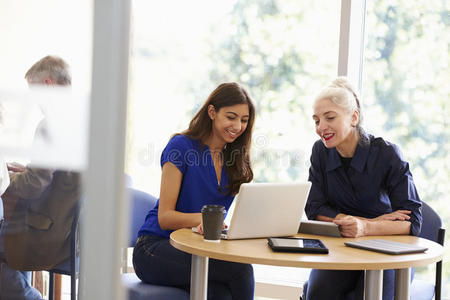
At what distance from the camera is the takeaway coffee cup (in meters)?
1.75

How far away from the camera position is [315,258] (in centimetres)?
159

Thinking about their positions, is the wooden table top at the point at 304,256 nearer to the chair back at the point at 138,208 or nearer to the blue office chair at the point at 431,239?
the blue office chair at the point at 431,239

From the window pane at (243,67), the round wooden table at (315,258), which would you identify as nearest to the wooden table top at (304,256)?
the round wooden table at (315,258)

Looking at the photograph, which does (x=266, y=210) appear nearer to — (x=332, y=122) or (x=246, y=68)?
(x=332, y=122)

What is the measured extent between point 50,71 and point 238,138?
1636 mm

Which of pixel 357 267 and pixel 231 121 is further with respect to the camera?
pixel 231 121

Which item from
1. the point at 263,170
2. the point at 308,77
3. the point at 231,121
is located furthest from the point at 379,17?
the point at 231,121

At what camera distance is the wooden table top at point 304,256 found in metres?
1.55

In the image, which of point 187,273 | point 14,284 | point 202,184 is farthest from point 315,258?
point 14,284

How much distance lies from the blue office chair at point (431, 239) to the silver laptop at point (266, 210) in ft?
2.02

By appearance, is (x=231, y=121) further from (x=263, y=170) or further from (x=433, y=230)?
(x=263, y=170)

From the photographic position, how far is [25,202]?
0.85 m

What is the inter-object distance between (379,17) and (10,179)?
2.81 m

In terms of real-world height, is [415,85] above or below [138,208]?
above
